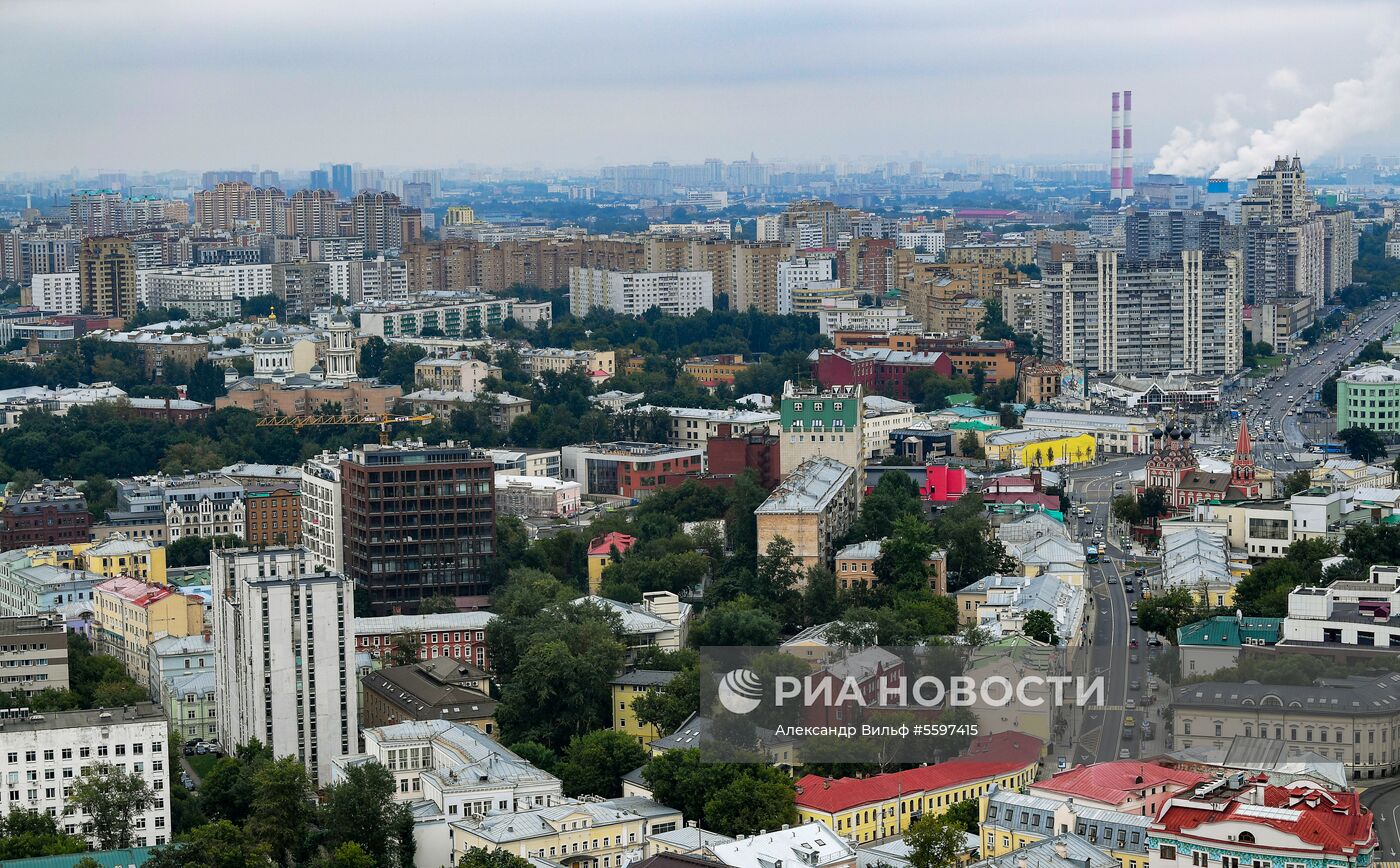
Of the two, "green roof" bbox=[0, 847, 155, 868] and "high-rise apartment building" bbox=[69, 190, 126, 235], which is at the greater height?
"high-rise apartment building" bbox=[69, 190, 126, 235]

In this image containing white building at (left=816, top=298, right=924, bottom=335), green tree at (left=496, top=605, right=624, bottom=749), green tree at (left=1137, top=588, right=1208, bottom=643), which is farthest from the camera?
white building at (left=816, top=298, right=924, bottom=335)

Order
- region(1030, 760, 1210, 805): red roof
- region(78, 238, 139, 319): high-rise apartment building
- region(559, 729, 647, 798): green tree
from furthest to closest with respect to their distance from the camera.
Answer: region(78, 238, 139, 319): high-rise apartment building < region(559, 729, 647, 798): green tree < region(1030, 760, 1210, 805): red roof

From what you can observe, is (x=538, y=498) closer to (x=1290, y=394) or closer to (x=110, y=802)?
(x=110, y=802)

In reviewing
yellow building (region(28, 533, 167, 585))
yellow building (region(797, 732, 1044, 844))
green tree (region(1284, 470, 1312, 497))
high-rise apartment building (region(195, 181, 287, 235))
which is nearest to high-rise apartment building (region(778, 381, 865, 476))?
green tree (region(1284, 470, 1312, 497))

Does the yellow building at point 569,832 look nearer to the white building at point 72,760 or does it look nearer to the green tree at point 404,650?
the white building at point 72,760

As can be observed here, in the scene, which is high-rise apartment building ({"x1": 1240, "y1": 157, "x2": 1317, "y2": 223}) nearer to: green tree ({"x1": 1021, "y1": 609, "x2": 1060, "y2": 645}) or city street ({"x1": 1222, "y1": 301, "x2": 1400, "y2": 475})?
city street ({"x1": 1222, "y1": 301, "x2": 1400, "y2": 475})

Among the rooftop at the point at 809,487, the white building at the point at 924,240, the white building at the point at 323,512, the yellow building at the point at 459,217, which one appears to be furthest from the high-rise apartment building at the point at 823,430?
the yellow building at the point at 459,217

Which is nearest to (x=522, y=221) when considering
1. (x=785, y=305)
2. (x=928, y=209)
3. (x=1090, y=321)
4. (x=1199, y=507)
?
(x=928, y=209)
